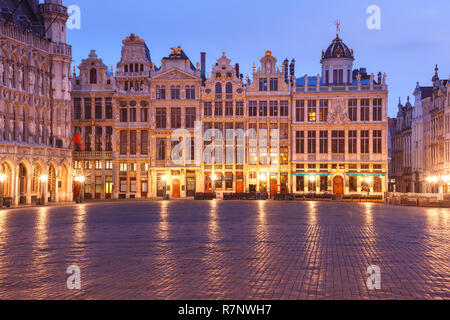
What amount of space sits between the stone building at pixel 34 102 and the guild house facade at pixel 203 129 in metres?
11.0

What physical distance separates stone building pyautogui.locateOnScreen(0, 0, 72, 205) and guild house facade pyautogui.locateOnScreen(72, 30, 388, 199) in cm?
1099

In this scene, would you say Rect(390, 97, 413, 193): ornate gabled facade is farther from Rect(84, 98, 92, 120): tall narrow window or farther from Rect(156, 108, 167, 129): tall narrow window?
Rect(84, 98, 92, 120): tall narrow window

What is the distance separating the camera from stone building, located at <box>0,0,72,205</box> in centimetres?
4831

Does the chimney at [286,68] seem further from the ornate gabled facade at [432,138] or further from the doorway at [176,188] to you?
the doorway at [176,188]

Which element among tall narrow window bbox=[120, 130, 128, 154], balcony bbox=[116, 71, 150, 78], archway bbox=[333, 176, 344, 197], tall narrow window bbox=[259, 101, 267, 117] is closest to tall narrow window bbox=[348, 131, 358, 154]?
archway bbox=[333, 176, 344, 197]

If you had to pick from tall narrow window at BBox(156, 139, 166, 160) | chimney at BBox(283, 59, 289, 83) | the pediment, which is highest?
chimney at BBox(283, 59, 289, 83)

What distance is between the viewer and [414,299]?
10031 mm

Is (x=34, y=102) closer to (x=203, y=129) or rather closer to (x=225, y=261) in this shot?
(x=203, y=129)

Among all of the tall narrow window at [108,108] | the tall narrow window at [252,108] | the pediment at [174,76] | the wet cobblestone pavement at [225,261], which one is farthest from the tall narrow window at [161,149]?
the wet cobblestone pavement at [225,261]

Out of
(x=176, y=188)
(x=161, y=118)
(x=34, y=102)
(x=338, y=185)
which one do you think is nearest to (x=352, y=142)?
(x=338, y=185)

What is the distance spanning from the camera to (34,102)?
172 feet

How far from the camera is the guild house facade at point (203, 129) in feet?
219

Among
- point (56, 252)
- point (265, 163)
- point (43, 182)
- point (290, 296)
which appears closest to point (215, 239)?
point (56, 252)
